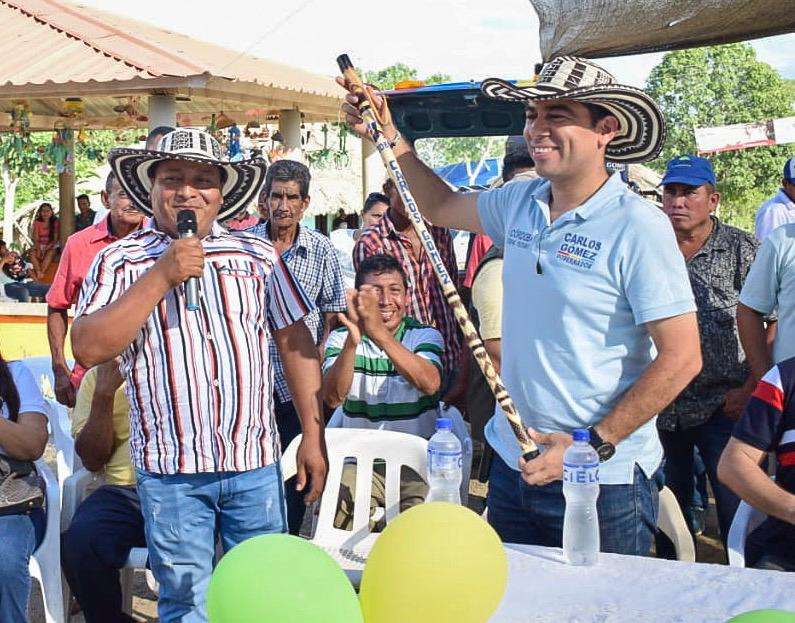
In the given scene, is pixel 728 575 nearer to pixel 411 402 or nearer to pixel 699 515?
pixel 411 402

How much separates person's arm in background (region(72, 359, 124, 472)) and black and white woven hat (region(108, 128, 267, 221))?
0.74 m

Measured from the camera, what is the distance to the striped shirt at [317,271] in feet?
16.1

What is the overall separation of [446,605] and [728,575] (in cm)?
81

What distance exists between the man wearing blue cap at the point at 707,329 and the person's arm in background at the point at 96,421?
2.35 m

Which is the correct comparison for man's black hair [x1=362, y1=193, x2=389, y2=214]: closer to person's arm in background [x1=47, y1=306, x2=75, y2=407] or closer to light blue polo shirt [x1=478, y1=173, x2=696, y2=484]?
person's arm in background [x1=47, y1=306, x2=75, y2=407]

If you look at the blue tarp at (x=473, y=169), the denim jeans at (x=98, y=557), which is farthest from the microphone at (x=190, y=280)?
the blue tarp at (x=473, y=169)

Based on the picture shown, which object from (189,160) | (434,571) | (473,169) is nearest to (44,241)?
(189,160)

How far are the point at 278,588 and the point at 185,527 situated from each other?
1213 millimetres

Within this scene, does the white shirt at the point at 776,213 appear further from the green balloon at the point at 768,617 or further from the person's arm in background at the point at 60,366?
the green balloon at the point at 768,617

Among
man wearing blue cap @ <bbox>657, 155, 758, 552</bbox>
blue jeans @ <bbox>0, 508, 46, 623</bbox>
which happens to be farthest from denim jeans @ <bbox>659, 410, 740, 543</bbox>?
blue jeans @ <bbox>0, 508, 46, 623</bbox>

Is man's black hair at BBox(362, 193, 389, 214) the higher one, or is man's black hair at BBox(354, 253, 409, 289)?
man's black hair at BBox(362, 193, 389, 214)

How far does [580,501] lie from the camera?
7.86ft

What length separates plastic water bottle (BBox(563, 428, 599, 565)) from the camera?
2.34 m

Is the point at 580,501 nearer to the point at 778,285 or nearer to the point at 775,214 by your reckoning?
the point at 778,285
